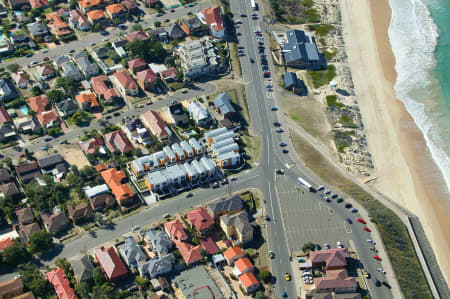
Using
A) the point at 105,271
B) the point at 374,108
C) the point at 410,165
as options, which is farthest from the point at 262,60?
the point at 105,271

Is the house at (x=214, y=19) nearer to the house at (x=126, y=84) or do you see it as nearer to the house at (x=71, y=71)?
the house at (x=126, y=84)

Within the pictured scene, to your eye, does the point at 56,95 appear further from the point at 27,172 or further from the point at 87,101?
the point at 27,172

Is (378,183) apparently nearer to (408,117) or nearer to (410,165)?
(410,165)

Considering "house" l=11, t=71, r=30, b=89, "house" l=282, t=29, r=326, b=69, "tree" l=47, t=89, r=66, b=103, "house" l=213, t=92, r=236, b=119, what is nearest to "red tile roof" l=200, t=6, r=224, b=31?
"house" l=282, t=29, r=326, b=69

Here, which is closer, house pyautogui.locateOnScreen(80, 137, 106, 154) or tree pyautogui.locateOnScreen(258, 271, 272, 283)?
tree pyautogui.locateOnScreen(258, 271, 272, 283)

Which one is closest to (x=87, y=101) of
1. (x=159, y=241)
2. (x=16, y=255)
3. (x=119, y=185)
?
(x=119, y=185)

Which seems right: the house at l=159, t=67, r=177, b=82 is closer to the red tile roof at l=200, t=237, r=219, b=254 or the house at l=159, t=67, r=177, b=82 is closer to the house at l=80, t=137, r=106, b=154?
the house at l=80, t=137, r=106, b=154

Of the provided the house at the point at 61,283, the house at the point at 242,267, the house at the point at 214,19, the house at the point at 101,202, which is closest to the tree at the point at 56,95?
the house at the point at 101,202
